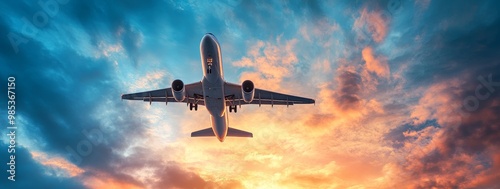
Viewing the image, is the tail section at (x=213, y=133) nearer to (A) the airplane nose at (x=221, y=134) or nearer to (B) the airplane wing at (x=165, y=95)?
(A) the airplane nose at (x=221, y=134)

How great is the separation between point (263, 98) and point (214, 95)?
961 cm

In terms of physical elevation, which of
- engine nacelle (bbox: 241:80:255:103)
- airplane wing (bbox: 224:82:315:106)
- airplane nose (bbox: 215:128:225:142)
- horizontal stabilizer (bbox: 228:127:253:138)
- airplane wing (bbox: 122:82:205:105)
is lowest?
airplane nose (bbox: 215:128:225:142)

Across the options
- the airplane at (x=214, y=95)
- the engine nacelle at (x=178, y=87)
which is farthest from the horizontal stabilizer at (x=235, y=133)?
the engine nacelle at (x=178, y=87)

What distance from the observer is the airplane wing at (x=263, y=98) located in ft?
148

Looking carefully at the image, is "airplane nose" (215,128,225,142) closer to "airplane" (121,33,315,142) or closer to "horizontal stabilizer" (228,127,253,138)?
"airplane" (121,33,315,142)

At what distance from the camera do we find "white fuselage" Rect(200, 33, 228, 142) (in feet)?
122

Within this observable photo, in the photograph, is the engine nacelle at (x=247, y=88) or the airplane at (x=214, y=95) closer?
the airplane at (x=214, y=95)

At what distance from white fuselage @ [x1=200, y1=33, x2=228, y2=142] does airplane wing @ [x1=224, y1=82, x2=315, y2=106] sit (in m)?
2.18

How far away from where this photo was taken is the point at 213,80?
4012 cm

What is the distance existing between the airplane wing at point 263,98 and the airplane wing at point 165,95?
371 centimetres

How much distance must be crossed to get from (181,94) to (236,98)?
8031 mm

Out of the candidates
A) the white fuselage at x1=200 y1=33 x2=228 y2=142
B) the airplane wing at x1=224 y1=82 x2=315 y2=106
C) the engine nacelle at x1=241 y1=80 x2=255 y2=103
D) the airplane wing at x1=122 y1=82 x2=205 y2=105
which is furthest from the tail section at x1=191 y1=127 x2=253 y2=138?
the engine nacelle at x1=241 y1=80 x2=255 y2=103

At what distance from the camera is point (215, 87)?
1624 inches

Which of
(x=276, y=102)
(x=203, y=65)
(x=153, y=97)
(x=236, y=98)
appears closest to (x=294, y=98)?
(x=276, y=102)
